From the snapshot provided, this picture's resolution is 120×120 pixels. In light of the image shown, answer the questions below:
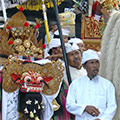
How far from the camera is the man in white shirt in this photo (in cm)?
295

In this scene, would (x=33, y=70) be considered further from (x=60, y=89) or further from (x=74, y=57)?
(x=74, y=57)

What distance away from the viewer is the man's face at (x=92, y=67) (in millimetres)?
3127

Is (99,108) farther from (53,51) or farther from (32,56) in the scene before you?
(53,51)

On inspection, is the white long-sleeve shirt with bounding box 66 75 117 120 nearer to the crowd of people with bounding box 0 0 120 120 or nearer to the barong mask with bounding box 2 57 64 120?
the crowd of people with bounding box 0 0 120 120

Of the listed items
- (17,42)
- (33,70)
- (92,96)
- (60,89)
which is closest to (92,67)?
(92,96)

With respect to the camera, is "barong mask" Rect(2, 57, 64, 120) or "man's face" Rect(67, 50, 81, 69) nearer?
"barong mask" Rect(2, 57, 64, 120)

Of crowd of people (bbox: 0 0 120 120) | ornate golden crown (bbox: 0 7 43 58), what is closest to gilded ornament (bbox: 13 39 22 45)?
ornate golden crown (bbox: 0 7 43 58)

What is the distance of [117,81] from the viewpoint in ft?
10.1

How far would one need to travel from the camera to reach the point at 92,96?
10.00 feet

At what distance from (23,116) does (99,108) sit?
827 mm

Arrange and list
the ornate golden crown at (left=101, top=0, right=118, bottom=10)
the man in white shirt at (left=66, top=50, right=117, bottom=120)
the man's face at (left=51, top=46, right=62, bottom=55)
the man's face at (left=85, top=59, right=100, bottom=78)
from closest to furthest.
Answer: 1. the man in white shirt at (left=66, top=50, right=117, bottom=120)
2. the man's face at (left=85, top=59, right=100, bottom=78)
3. the man's face at (left=51, top=46, right=62, bottom=55)
4. the ornate golden crown at (left=101, top=0, right=118, bottom=10)

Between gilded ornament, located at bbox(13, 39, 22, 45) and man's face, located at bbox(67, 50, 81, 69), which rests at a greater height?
gilded ornament, located at bbox(13, 39, 22, 45)

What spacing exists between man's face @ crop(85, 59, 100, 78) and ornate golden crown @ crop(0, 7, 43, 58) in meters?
0.94

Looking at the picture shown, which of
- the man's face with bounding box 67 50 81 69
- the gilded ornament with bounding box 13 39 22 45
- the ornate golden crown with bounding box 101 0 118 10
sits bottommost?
the man's face with bounding box 67 50 81 69
